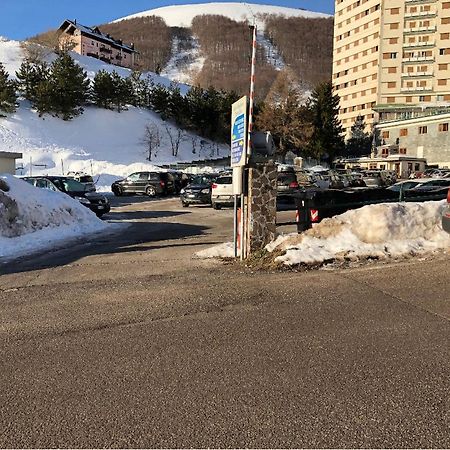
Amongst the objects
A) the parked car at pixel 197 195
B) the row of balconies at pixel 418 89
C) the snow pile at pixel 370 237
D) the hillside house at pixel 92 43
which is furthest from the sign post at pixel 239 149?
the hillside house at pixel 92 43

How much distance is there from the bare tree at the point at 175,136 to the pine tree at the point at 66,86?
1391 centimetres

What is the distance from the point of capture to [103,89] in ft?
243

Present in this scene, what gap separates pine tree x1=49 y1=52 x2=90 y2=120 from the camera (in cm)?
6756

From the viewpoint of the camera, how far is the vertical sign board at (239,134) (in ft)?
26.6

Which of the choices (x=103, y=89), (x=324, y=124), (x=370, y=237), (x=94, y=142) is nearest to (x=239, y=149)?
(x=370, y=237)

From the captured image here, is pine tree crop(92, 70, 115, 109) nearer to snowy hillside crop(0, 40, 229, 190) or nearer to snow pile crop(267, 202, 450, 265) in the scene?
snowy hillside crop(0, 40, 229, 190)

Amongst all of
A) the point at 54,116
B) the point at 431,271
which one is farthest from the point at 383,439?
the point at 54,116

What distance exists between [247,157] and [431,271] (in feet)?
11.2

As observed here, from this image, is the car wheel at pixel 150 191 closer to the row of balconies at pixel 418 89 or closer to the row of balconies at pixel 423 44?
the row of balconies at pixel 418 89

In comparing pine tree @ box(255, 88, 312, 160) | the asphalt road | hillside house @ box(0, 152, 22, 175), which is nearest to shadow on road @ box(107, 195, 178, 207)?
hillside house @ box(0, 152, 22, 175)

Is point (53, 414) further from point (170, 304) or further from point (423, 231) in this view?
point (423, 231)

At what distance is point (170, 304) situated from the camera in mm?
5887

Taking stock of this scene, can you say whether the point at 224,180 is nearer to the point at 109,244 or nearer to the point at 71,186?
the point at 71,186

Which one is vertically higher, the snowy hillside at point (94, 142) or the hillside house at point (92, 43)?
the hillside house at point (92, 43)
